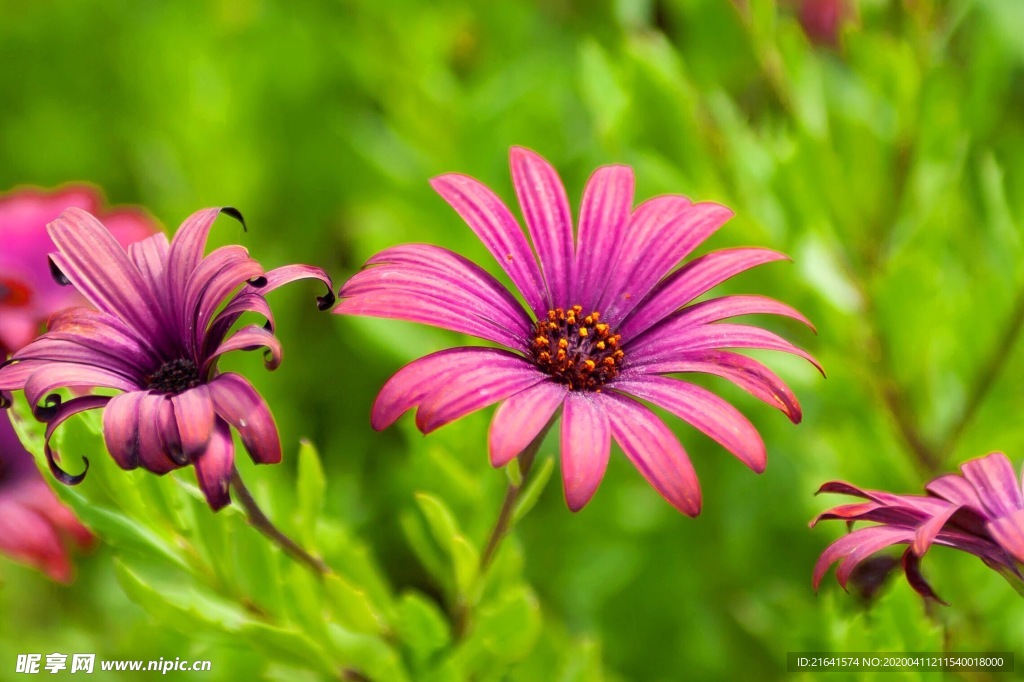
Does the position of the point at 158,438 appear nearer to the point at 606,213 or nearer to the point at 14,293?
the point at 606,213

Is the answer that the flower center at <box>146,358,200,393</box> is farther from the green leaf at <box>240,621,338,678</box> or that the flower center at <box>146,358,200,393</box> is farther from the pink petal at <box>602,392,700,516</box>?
the pink petal at <box>602,392,700,516</box>

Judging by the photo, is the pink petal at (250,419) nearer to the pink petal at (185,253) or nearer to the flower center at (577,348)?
the pink petal at (185,253)

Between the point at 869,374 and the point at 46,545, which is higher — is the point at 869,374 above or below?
above

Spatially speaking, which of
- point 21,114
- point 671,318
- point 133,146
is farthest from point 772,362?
point 21,114

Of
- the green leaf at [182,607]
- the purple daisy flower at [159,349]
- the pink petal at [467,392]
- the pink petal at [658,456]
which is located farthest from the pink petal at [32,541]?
the pink petal at [658,456]

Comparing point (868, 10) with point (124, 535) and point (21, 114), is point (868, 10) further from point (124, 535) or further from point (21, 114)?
point (21, 114)

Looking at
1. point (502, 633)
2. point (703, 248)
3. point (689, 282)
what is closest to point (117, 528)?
point (502, 633)

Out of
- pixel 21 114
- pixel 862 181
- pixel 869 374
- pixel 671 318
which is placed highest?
pixel 21 114
